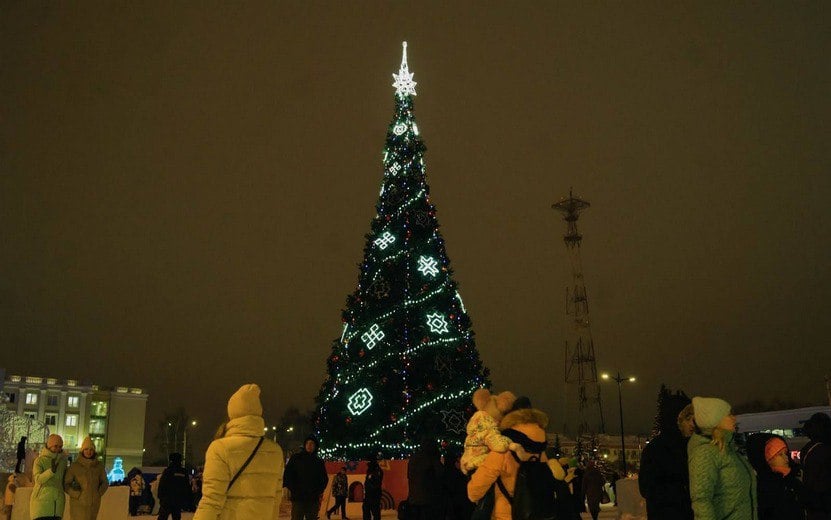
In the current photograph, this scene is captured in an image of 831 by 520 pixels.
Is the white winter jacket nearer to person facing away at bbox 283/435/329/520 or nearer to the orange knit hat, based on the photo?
the orange knit hat

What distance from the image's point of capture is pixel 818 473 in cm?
709

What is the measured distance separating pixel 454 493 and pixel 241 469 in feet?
20.4

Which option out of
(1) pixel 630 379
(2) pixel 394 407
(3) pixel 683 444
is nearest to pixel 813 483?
(3) pixel 683 444

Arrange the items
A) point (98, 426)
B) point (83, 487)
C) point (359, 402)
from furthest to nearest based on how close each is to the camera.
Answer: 1. point (98, 426)
2. point (359, 402)
3. point (83, 487)

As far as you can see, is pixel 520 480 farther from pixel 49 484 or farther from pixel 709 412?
pixel 49 484

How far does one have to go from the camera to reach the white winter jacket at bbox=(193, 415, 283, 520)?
5.39m

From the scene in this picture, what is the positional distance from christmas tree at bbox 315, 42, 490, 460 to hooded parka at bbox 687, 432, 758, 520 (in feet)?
64.9

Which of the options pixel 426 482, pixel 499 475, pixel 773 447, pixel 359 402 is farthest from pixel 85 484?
pixel 359 402

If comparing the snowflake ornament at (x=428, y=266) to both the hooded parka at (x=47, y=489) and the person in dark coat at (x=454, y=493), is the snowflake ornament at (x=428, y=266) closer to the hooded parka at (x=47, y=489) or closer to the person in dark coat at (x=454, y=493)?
the person in dark coat at (x=454, y=493)

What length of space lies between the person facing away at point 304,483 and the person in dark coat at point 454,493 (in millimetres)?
1966

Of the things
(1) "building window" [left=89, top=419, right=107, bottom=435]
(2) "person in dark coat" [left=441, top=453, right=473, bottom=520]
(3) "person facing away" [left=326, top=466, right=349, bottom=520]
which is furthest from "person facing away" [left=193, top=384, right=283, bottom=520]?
(1) "building window" [left=89, top=419, right=107, bottom=435]

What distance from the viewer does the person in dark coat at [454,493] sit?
36.5ft

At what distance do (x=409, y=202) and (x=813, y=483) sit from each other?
21085mm

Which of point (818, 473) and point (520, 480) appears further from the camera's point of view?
point (818, 473)
